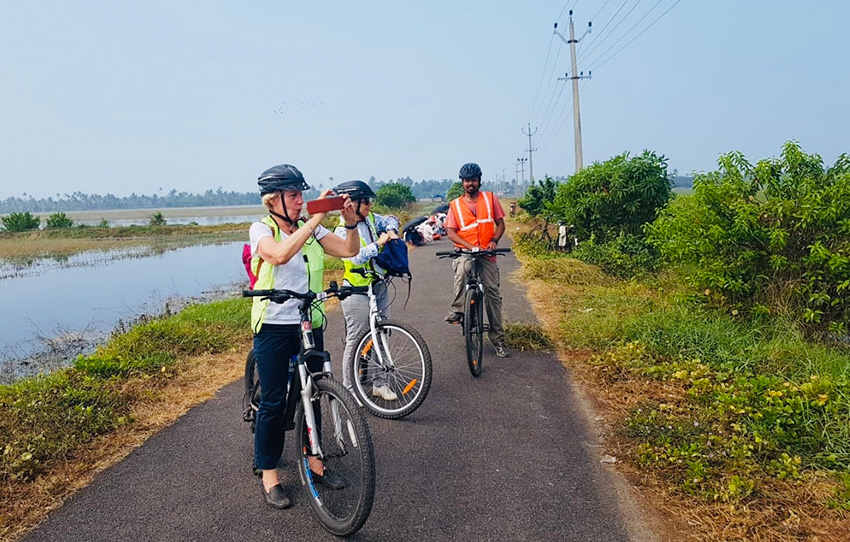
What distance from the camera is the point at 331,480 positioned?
118 inches

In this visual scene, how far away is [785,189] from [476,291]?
3.21m

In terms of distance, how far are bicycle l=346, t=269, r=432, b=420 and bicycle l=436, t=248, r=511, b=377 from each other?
0.93 meters

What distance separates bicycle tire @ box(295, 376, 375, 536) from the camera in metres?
2.62

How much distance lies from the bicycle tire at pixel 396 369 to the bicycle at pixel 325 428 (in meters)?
1.18

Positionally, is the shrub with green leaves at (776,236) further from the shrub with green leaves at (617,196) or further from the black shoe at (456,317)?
the shrub with green leaves at (617,196)

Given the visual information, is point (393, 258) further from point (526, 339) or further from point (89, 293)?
point (89, 293)

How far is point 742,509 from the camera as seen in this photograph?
279 centimetres

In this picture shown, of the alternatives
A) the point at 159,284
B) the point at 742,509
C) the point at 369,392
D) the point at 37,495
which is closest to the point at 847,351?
the point at 742,509

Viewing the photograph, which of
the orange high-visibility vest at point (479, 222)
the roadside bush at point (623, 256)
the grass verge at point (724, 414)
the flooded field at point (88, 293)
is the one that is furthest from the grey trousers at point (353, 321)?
the roadside bush at point (623, 256)

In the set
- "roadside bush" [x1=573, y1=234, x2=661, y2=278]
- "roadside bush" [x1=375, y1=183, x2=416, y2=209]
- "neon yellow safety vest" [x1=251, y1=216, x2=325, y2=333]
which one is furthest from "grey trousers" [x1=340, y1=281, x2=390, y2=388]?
"roadside bush" [x1=375, y1=183, x2=416, y2=209]

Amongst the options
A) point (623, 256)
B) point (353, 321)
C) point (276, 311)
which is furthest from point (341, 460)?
point (623, 256)

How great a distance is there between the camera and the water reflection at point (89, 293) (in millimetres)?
9672

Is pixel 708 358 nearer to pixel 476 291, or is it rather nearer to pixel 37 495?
pixel 476 291

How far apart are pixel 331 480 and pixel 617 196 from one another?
10022 mm
